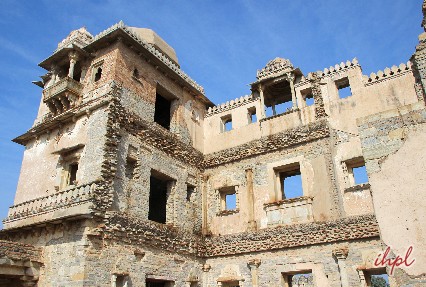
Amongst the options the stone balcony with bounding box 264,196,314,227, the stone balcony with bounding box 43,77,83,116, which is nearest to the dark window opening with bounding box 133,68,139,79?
the stone balcony with bounding box 43,77,83,116

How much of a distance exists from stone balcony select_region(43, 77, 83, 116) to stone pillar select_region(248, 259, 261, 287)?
29.7ft

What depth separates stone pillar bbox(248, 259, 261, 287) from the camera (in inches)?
500

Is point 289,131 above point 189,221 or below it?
above

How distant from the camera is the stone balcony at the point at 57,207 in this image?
1023cm

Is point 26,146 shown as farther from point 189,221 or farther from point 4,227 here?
point 189,221

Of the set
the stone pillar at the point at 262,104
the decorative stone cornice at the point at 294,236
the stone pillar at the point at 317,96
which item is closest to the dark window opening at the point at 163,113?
the stone pillar at the point at 262,104

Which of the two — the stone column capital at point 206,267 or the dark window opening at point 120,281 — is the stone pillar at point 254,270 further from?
the dark window opening at point 120,281

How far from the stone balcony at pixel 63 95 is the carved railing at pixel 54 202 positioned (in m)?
3.73

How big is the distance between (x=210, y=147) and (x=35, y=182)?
760 cm

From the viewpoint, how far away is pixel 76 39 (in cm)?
1434

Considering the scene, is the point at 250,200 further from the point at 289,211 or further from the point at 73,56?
the point at 73,56

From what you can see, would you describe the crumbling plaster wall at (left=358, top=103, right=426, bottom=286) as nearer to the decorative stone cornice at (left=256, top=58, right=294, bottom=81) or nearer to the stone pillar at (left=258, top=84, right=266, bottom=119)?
the stone pillar at (left=258, top=84, right=266, bottom=119)

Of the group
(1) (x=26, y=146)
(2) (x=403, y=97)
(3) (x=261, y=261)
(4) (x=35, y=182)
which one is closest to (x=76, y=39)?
(1) (x=26, y=146)

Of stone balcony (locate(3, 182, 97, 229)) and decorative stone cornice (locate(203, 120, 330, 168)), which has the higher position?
decorative stone cornice (locate(203, 120, 330, 168))
